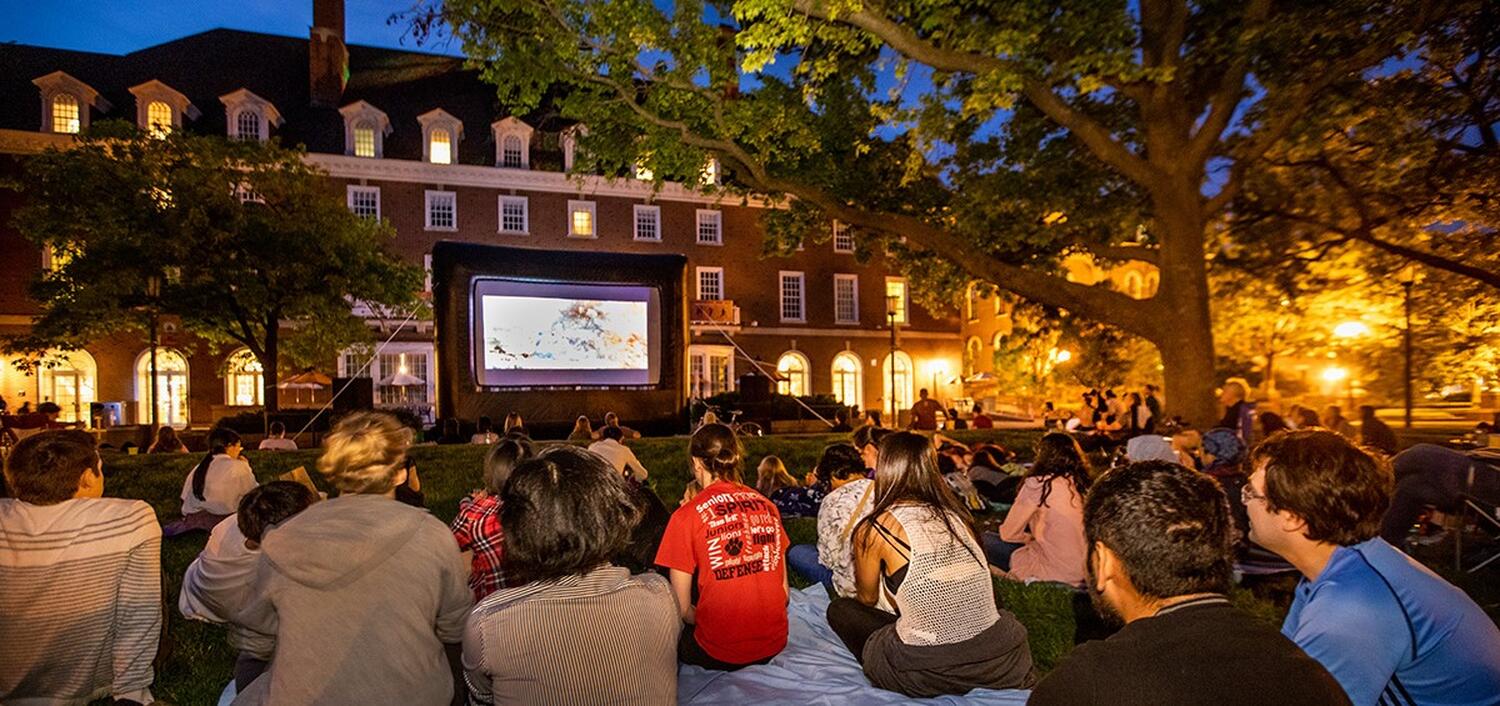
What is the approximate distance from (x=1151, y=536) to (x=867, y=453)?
17.3 feet

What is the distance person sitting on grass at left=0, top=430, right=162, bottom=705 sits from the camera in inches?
132

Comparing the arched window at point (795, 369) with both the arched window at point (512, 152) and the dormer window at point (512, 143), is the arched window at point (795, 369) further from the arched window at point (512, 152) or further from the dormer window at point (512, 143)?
the arched window at point (512, 152)

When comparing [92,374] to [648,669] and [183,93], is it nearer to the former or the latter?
[183,93]

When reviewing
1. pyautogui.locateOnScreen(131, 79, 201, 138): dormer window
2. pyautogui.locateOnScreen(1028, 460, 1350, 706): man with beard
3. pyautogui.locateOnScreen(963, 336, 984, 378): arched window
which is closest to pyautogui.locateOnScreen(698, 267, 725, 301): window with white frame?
pyautogui.locateOnScreen(963, 336, 984, 378): arched window

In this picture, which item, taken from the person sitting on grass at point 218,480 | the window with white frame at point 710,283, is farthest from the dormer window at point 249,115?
the person sitting on grass at point 218,480

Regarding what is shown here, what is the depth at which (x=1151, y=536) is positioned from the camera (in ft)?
5.77

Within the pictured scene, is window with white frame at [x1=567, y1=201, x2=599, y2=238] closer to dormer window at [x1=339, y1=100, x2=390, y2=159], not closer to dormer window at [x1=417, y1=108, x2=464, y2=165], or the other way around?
dormer window at [x1=417, y1=108, x2=464, y2=165]

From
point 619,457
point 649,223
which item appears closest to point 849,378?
point 649,223

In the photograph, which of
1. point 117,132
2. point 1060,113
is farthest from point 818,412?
point 117,132

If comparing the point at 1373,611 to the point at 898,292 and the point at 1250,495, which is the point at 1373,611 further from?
the point at 898,292

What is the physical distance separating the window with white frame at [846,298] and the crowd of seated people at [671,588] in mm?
31877

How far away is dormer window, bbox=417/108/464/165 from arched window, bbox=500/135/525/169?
178cm

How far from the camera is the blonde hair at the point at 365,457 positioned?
2711 mm

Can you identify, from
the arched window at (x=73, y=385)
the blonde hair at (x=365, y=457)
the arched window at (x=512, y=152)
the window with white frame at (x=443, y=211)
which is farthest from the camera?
the arched window at (x=512, y=152)
